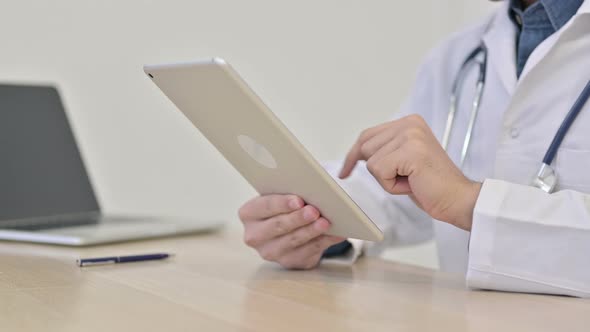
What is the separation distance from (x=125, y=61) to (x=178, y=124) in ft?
0.67

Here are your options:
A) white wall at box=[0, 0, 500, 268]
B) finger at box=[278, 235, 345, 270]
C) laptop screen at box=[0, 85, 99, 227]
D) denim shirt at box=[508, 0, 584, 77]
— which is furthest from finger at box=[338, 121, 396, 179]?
white wall at box=[0, 0, 500, 268]

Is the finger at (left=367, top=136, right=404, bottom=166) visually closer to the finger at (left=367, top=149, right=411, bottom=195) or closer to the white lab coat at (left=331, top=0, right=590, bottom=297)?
the finger at (left=367, top=149, right=411, bottom=195)

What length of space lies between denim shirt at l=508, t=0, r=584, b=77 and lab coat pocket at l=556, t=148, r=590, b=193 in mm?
211

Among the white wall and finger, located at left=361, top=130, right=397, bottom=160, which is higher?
the white wall

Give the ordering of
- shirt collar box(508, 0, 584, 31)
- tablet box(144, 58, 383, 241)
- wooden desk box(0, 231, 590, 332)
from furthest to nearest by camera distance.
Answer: shirt collar box(508, 0, 584, 31) → tablet box(144, 58, 383, 241) → wooden desk box(0, 231, 590, 332)

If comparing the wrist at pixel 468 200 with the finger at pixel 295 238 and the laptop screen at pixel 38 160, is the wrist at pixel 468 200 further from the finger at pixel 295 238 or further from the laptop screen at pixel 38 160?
the laptop screen at pixel 38 160

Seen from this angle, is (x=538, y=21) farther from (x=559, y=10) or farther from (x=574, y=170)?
(x=574, y=170)

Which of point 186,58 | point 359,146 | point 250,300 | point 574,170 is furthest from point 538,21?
point 186,58

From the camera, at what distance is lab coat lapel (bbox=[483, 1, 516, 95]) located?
4.30 feet

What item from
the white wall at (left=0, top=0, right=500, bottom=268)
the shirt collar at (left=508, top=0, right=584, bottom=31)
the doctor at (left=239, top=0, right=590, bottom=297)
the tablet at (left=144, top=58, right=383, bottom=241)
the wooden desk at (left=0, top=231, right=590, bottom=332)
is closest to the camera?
the wooden desk at (left=0, top=231, right=590, bottom=332)

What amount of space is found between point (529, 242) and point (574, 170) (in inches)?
8.9

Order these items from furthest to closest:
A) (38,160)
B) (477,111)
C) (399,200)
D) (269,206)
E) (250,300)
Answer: (38,160) < (399,200) < (477,111) < (269,206) < (250,300)

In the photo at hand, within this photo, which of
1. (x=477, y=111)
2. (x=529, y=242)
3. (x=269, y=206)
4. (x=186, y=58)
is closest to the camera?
(x=529, y=242)

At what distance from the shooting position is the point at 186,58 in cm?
199
